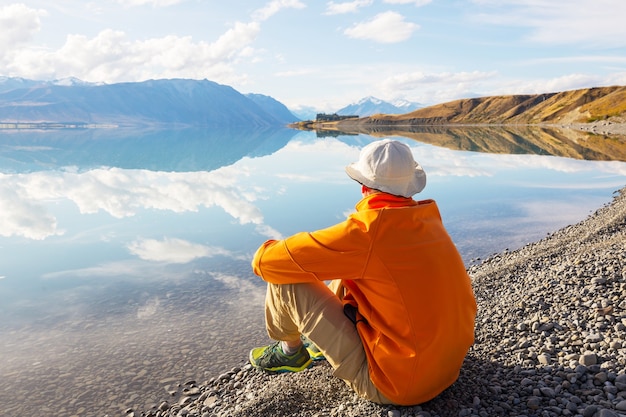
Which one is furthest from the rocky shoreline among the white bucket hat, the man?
the white bucket hat

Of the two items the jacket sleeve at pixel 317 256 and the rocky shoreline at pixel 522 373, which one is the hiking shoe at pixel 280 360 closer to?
the rocky shoreline at pixel 522 373

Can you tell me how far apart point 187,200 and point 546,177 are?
2159 cm

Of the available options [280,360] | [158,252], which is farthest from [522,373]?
[158,252]

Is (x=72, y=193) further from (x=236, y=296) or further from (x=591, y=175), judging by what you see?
(x=591, y=175)

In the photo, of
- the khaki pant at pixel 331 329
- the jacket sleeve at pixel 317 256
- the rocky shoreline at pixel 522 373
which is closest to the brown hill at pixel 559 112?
the rocky shoreline at pixel 522 373

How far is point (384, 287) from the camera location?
153 inches

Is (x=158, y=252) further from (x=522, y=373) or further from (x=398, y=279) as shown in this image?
(x=398, y=279)

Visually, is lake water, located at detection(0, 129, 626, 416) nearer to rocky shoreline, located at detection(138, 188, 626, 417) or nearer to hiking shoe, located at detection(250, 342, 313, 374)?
rocky shoreline, located at detection(138, 188, 626, 417)

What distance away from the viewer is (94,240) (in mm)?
15789

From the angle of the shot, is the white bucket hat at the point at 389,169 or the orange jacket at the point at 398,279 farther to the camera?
the white bucket hat at the point at 389,169

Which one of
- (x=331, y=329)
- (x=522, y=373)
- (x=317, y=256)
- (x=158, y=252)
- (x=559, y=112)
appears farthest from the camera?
(x=559, y=112)

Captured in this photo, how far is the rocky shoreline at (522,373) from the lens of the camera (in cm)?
442

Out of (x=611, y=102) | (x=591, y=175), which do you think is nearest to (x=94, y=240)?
(x=591, y=175)

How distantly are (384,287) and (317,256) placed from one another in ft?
1.96
